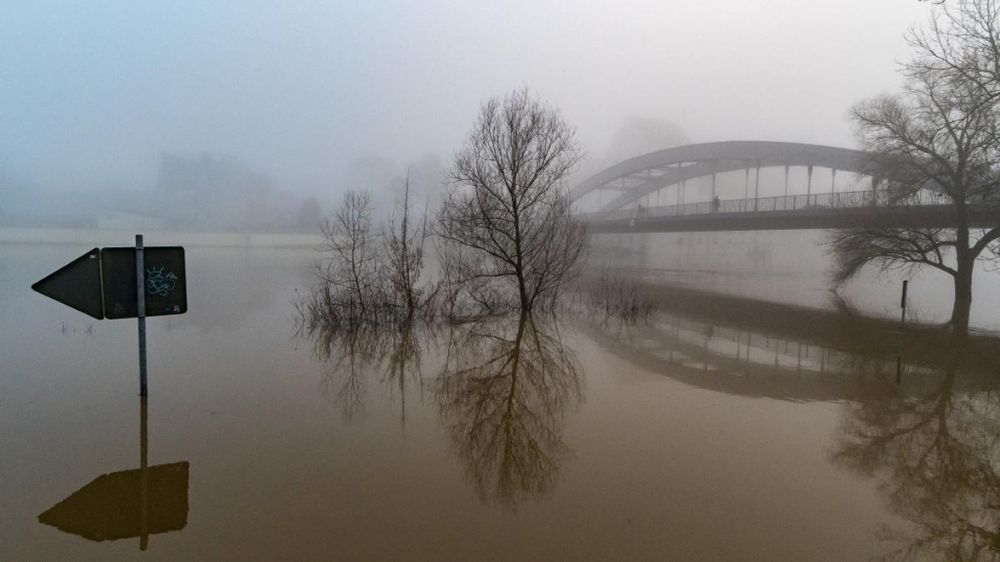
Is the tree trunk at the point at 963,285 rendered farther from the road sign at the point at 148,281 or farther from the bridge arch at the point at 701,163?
the road sign at the point at 148,281

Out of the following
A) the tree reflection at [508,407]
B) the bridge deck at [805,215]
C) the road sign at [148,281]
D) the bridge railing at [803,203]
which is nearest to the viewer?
the tree reflection at [508,407]

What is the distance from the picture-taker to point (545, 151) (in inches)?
673

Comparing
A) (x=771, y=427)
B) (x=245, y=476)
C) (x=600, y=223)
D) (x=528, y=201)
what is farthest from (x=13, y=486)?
(x=600, y=223)

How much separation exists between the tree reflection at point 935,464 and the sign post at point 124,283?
295 inches

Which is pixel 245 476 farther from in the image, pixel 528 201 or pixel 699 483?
pixel 528 201

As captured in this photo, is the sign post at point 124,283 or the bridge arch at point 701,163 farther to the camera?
the bridge arch at point 701,163

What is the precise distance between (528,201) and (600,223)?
3102 cm

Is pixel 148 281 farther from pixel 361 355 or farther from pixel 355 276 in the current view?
pixel 355 276

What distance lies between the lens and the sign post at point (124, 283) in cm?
573

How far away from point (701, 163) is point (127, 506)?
216ft

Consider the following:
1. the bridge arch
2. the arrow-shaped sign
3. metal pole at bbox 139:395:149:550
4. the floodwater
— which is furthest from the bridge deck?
the arrow-shaped sign

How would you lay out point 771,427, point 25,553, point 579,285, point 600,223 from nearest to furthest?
1. point 25,553
2. point 771,427
3. point 579,285
4. point 600,223

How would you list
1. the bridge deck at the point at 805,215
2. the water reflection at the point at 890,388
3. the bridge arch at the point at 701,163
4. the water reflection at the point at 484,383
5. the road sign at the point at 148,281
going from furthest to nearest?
the bridge arch at the point at 701,163 < the bridge deck at the point at 805,215 < the road sign at the point at 148,281 < the water reflection at the point at 484,383 < the water reflection at the point at 890,388

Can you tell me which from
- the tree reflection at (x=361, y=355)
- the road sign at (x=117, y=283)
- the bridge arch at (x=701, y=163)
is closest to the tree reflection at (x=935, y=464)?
the tree reflection at (x=361, y=355)
